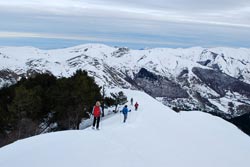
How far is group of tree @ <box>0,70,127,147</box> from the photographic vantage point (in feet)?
148

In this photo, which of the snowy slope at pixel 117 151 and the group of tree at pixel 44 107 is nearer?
the snowy slope at pixel 117 151

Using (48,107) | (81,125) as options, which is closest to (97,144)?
(48,107)

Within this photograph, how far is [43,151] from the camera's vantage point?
65.5 ft

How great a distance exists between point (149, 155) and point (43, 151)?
6.89 m

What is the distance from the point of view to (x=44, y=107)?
4981cm

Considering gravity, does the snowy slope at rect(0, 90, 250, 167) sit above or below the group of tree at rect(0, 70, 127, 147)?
above

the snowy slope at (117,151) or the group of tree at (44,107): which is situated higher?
the snowy slope at (117,151)

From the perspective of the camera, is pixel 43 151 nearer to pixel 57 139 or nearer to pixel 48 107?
pixel 57 139

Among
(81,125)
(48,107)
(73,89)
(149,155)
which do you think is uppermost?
(149,155)

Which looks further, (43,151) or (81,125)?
(81,125)

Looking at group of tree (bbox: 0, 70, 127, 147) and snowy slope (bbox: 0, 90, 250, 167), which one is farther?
group of tree (bbox: 0, 70, 127, 147)

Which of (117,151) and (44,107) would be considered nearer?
(117,151)

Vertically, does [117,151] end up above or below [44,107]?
above

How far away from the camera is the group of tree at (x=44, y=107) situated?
45.0m
